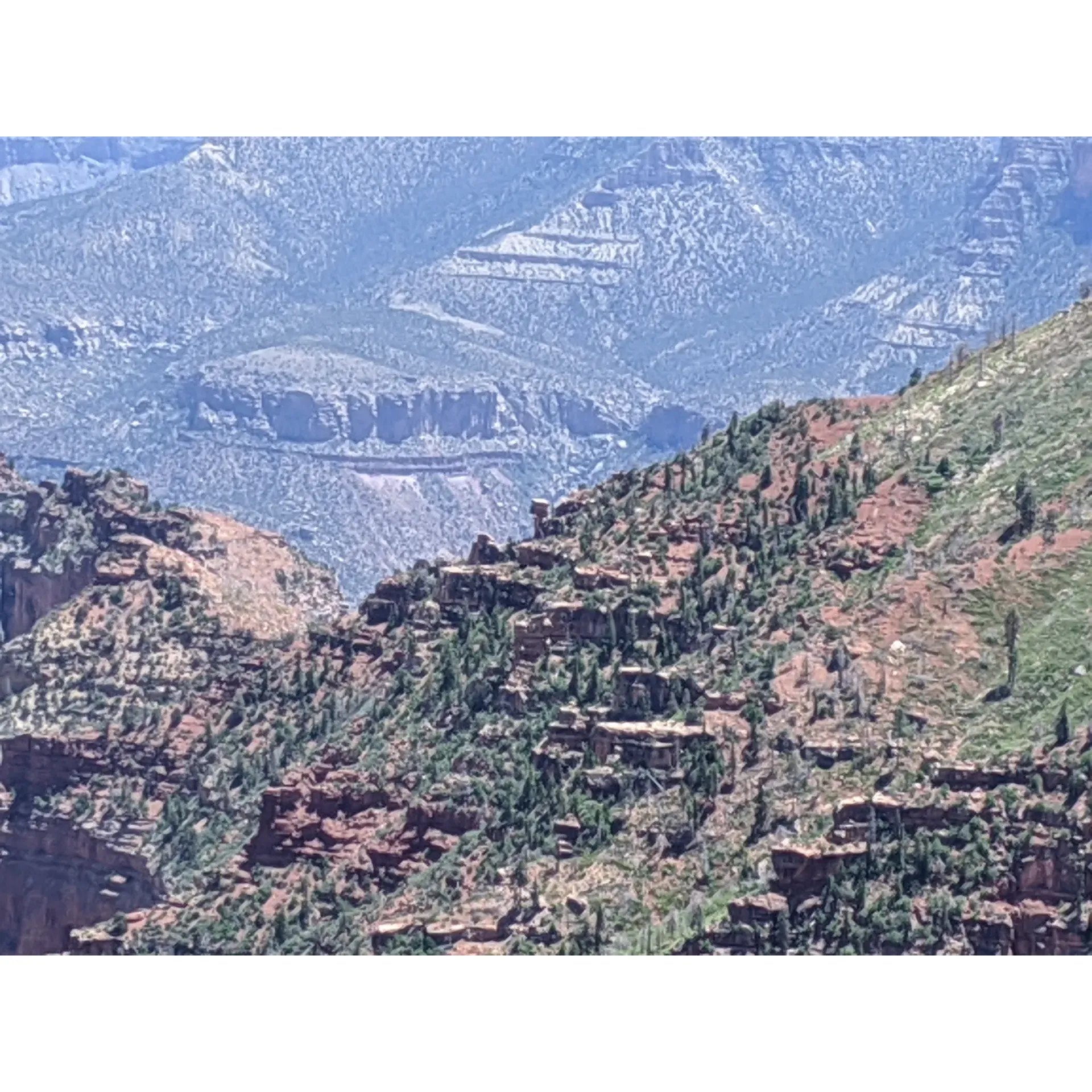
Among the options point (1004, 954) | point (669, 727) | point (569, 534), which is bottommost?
point (1004, 954)

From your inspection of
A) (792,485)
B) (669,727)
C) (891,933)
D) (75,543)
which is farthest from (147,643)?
(891,933)

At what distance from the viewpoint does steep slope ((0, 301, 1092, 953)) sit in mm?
119438

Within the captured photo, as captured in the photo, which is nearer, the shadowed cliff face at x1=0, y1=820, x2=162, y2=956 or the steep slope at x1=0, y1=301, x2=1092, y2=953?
the steep slope at x1=0, y1=301, x2=1092, y2=953

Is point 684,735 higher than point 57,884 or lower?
higher

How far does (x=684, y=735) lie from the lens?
427 ft

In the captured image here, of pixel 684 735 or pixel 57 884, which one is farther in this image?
pixel 57 884

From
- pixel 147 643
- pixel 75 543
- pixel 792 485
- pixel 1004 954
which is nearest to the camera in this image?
pixel 1004 954

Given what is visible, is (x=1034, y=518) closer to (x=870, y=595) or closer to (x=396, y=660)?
(x=870, y=595)

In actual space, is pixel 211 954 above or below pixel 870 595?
below

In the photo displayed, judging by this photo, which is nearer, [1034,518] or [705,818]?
[705,818]

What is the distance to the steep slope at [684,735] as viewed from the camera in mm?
119438

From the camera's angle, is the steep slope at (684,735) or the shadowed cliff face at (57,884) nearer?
the steep slope at (684,735)

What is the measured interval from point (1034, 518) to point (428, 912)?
23197mm

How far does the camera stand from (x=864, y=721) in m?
129
